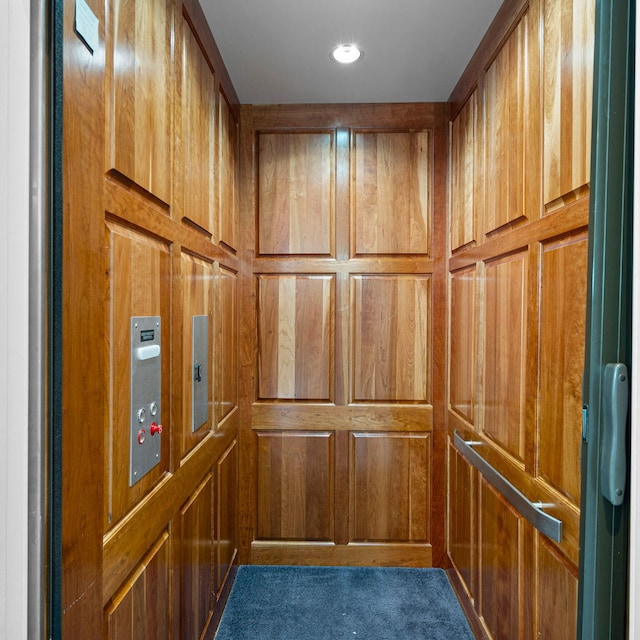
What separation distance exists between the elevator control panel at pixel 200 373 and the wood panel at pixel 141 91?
535mm

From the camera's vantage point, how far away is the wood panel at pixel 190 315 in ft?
5.23

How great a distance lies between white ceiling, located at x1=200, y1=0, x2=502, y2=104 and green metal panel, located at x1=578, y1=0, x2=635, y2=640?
1.26 m

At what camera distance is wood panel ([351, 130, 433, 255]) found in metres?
2.57

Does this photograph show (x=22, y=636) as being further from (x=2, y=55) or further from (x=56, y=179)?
(x=2, y=55)

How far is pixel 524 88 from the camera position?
1.54 m

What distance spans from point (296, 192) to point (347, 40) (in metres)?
0.82

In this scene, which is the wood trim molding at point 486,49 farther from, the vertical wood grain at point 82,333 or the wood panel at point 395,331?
the vertical wood grain at point 82,333

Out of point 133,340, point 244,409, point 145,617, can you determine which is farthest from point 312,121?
point 145,617

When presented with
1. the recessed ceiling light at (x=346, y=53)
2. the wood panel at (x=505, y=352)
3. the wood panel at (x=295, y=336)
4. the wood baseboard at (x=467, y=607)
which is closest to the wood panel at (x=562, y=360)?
the wood panel at (x=505, y=352)

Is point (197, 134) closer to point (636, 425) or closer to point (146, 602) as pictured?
point (146, 602)

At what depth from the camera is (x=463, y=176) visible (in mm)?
2297

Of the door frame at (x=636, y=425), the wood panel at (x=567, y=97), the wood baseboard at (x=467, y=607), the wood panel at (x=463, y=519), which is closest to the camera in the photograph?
the door frame at (x=636, y=425)

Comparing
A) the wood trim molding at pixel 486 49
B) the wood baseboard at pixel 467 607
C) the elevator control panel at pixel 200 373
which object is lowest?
the wood baseboard at pixel 467 607

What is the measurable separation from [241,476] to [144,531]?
1.37 meters
